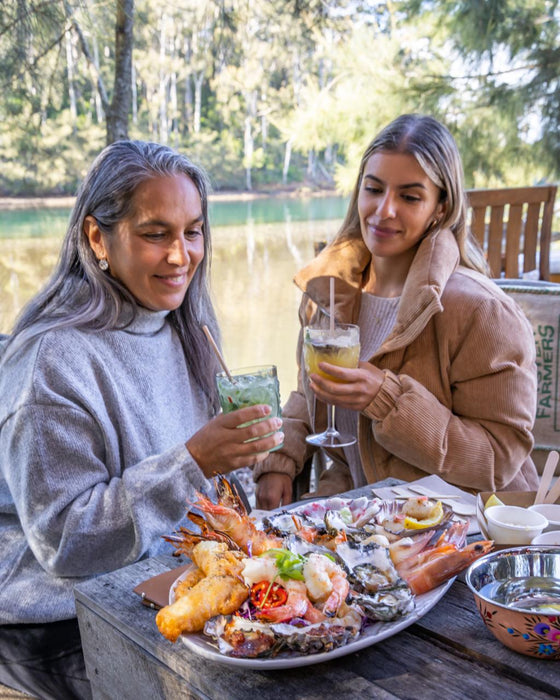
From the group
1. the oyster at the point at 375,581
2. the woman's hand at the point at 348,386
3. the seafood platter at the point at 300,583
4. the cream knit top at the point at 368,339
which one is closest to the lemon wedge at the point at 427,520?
the seafood platter at the point at 300,583

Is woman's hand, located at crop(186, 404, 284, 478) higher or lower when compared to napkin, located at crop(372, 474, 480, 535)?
higher

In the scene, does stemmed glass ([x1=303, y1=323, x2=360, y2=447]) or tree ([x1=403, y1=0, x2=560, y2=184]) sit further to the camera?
tree ([x1=403, y1=0, x2=560, y2=184])

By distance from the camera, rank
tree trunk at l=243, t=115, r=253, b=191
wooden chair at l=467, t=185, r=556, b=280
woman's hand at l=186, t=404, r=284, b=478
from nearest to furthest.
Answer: woman's hand at l=186, t=404, r=284, b=478 < wooden chair at l=467, t=185, r=556, b=280 < tree trunk at l=243, t=115, r=253, b=191

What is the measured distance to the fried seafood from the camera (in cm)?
88

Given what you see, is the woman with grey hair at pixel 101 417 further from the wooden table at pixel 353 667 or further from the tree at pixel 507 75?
the tree at pixel 507 75

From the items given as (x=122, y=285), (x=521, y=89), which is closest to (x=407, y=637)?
(x=122, y=285)

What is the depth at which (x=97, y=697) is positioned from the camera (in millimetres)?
1110

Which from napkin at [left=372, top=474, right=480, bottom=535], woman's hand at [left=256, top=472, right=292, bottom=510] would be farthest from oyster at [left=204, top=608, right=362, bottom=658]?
woman's hand at [left=256, top=472, right=292, bottom=510]

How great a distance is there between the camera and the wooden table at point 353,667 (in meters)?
0.83

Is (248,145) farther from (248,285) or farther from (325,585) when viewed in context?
(325,585)

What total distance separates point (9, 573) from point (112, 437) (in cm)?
36

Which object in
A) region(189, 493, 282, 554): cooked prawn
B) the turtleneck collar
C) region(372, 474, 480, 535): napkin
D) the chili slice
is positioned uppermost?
the turtleneck collar

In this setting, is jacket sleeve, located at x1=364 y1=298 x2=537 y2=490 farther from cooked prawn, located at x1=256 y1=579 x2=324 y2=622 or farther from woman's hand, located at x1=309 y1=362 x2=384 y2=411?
cooked prawn, located at x1=256 y1=579 x2=324 y2=622

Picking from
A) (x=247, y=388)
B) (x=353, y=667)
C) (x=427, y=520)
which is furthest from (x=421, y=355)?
(x=353, y=667)
